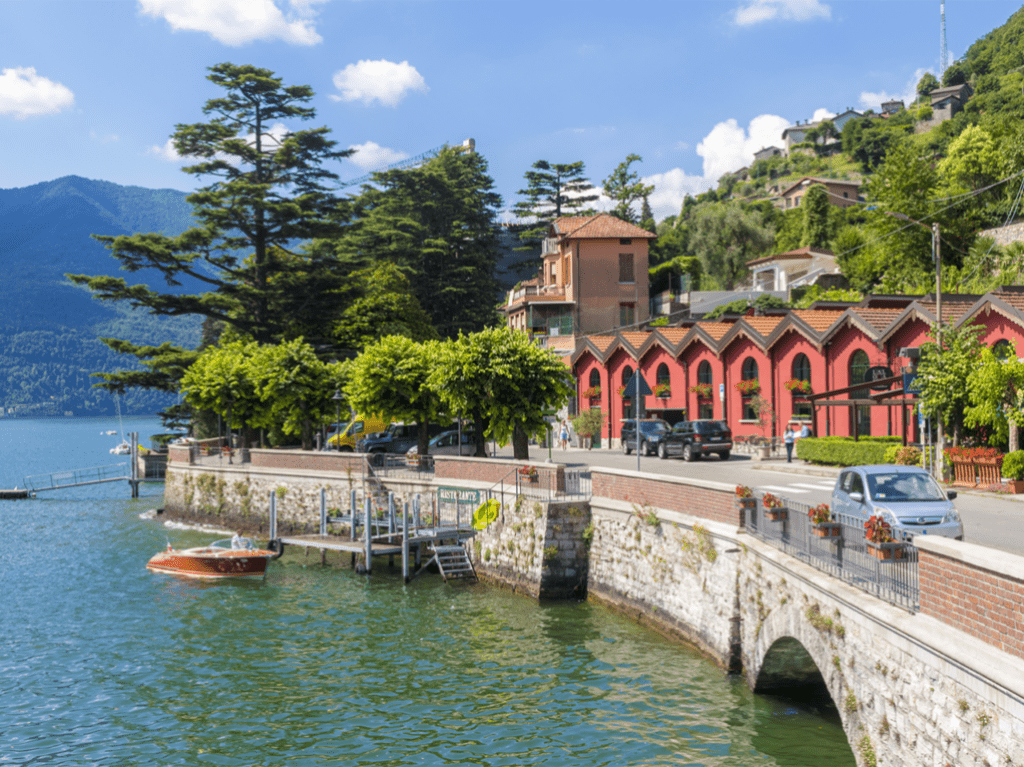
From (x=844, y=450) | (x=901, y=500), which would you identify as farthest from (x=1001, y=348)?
(x=901, y=500)

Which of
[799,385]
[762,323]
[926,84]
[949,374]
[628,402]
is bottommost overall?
[628,402]

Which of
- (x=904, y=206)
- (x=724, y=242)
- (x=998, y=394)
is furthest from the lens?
(x=724, y=242)

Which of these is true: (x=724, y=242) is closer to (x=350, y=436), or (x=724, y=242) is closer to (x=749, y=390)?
(x=749, y=390)

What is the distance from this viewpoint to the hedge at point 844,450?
29.2m

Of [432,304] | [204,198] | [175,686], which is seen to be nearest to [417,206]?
[432,304]

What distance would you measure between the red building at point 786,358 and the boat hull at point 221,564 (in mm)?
22108

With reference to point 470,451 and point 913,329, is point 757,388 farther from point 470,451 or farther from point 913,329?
point 470,451

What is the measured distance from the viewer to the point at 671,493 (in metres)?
18.2

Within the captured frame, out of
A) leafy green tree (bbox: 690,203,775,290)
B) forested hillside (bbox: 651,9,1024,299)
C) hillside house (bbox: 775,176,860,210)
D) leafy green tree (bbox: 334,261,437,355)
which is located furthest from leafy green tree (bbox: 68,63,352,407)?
hillside house (bbox: 775,176,860,210)

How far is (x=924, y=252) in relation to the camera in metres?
63.8

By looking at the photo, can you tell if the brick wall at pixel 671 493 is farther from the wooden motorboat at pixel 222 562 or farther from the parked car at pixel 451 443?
the parked car at pixel 451 443

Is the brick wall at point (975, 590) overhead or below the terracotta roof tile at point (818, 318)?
below

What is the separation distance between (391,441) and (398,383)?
9349mm

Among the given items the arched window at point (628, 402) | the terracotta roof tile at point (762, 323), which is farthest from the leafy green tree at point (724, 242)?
the terracotta roof tile at point (762, 323)
